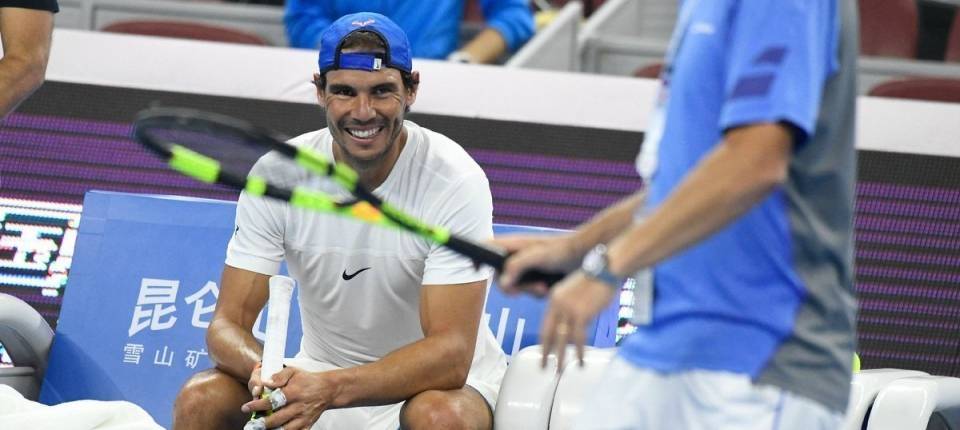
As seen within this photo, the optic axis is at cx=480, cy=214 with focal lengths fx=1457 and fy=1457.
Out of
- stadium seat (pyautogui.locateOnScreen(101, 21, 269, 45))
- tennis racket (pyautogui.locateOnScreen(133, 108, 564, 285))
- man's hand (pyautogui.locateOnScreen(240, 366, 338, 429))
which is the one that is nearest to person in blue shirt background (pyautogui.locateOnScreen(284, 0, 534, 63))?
stadium seat (pyautogui.locateOnScreen(101, 21, 269, 45))

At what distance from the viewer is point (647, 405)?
6.48ft

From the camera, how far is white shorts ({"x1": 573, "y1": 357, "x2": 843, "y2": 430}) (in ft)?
6.31

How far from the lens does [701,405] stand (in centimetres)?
195

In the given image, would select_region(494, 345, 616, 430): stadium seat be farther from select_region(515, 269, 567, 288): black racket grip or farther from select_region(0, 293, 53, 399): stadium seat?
select_region(0, 293, 53, 399): stadium seat

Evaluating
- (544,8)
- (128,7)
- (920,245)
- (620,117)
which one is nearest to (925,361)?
(920,245)

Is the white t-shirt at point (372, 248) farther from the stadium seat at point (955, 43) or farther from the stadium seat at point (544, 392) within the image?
the stadium seat at point (955, 43)

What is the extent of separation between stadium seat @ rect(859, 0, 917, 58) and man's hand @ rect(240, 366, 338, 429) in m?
4.12

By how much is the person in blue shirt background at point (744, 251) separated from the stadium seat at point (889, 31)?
492 centimetres

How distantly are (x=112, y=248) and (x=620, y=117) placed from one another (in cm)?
159

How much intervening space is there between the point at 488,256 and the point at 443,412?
113cm

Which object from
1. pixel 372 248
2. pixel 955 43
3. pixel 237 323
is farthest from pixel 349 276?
pixel 955 43

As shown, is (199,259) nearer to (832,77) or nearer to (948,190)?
(948,190)

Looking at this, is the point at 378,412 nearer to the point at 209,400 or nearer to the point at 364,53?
the point at 209,400

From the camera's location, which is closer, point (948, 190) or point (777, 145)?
point (777, 145)
